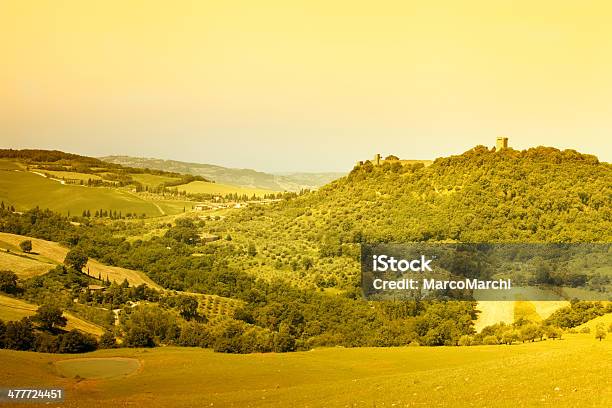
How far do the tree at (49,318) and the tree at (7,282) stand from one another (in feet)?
41.9

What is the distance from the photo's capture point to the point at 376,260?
247 feet

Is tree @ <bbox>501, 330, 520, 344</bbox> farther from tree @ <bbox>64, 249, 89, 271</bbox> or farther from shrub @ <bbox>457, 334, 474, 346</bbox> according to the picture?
tree @ <bbox>64, 249, 89, 271</bbox>

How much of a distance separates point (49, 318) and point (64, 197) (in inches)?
3927

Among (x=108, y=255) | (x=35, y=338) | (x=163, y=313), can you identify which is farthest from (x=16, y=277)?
(x=108, y=255)

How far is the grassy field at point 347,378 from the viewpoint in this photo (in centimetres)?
2239

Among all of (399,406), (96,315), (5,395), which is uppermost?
(399,406)

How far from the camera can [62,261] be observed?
80.1 metres

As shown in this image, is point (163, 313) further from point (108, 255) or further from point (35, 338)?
point (108, 255)

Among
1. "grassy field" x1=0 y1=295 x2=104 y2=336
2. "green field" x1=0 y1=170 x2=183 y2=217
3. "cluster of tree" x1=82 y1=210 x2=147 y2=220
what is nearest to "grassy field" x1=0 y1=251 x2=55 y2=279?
"grassy field" x1=0 y1=295 x2=104 y2=336

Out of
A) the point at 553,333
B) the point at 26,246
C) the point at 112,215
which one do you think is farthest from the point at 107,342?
the point at 112,215

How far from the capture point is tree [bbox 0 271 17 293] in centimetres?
5944

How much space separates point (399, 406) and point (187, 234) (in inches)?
3328

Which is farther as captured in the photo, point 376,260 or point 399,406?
point 376,260

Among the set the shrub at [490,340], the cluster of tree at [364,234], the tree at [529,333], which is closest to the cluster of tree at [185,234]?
the cluster of tree at [364,234]
